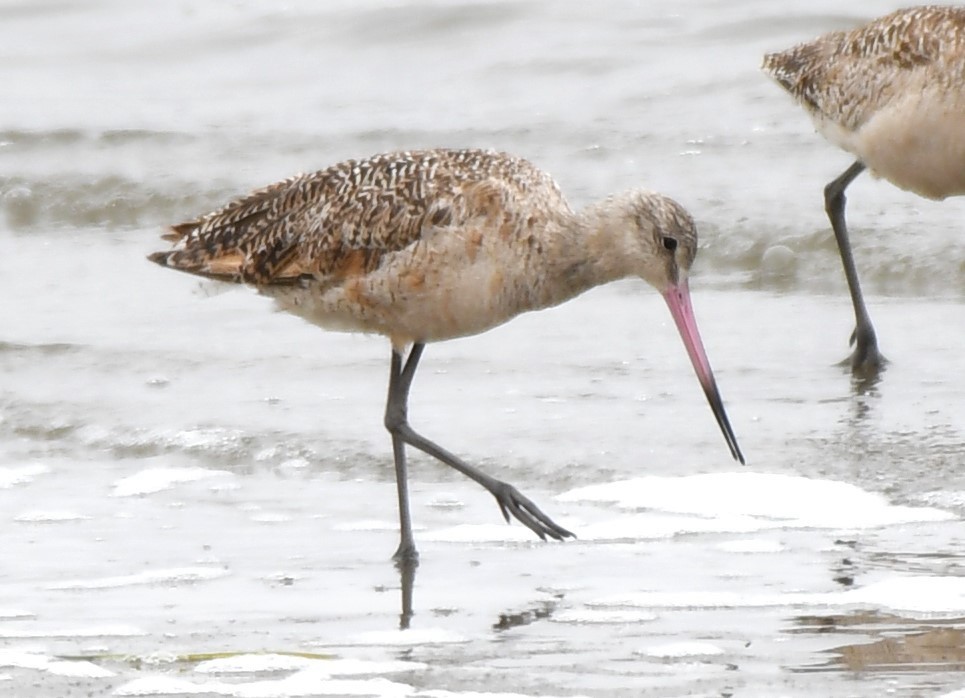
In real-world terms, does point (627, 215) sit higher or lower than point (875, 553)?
higher

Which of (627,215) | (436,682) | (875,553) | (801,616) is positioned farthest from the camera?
(627,215)

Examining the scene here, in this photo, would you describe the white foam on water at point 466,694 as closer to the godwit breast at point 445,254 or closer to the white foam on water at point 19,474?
the godwit breast at point 445,254

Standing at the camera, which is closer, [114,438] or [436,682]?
[436,682]

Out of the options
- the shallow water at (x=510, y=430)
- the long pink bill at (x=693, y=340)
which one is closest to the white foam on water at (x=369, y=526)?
the shallow water at (x=510, y=430)

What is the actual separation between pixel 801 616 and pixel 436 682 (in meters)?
0.97

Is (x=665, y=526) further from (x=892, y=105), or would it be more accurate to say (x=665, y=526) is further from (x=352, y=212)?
(x=892, y=105)

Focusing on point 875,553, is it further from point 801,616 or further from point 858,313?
point 858,313

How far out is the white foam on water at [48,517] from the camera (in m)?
6.45

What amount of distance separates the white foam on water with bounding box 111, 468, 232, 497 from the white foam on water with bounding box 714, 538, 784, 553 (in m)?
1.91

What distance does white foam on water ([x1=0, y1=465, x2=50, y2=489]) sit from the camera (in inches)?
274

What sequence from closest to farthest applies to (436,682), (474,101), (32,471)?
(436,682) < (32,471) < (474,101)

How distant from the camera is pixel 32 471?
7.13m

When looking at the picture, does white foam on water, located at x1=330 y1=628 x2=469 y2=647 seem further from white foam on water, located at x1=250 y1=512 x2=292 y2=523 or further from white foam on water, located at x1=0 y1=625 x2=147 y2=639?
white foam on water, located at x1=250 y1=512 x2=292 y2=523

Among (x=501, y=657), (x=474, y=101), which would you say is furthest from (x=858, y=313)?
(x=474, y=101)
